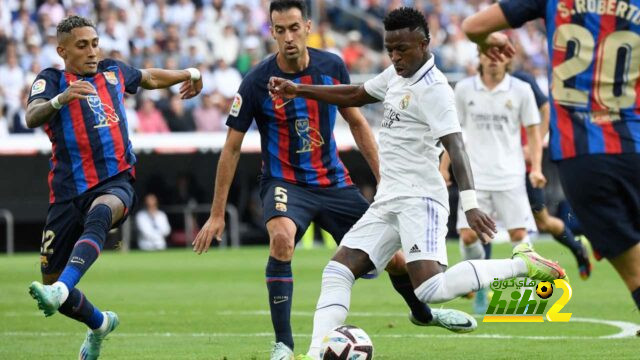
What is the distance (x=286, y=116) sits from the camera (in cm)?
961

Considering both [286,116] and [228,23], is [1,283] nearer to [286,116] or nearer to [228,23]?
[286,116]

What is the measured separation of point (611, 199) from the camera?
21.7ft

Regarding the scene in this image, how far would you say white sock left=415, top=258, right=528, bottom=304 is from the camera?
8.17 metres

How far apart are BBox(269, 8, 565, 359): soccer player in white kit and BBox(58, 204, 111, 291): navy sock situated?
5.09 ft

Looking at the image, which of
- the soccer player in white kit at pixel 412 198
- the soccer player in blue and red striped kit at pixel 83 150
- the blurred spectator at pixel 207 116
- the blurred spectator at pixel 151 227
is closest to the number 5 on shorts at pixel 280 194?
Answer: the soccer player in white kit at pixel 412 198

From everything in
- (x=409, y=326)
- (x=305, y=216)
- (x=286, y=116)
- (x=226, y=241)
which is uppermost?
(x=286, y=116)

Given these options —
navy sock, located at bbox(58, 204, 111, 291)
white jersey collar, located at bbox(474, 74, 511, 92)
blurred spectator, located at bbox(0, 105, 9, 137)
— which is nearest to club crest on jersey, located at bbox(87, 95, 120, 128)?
navy sock, located at bbox(58, 204, 111, 291)

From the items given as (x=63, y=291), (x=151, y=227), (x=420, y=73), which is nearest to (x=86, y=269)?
(x=63, y=291)

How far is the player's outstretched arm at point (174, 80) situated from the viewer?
10244mm

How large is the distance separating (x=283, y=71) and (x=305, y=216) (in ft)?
3.75

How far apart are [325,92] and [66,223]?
7.22 ft

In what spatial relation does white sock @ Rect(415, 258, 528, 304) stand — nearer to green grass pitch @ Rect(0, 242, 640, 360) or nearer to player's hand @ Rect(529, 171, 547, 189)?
green grass pitch @ Rect(0, 242, 640, 360)

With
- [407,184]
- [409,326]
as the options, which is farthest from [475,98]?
[407,184]

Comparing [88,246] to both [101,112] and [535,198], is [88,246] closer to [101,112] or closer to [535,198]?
[101,112]
